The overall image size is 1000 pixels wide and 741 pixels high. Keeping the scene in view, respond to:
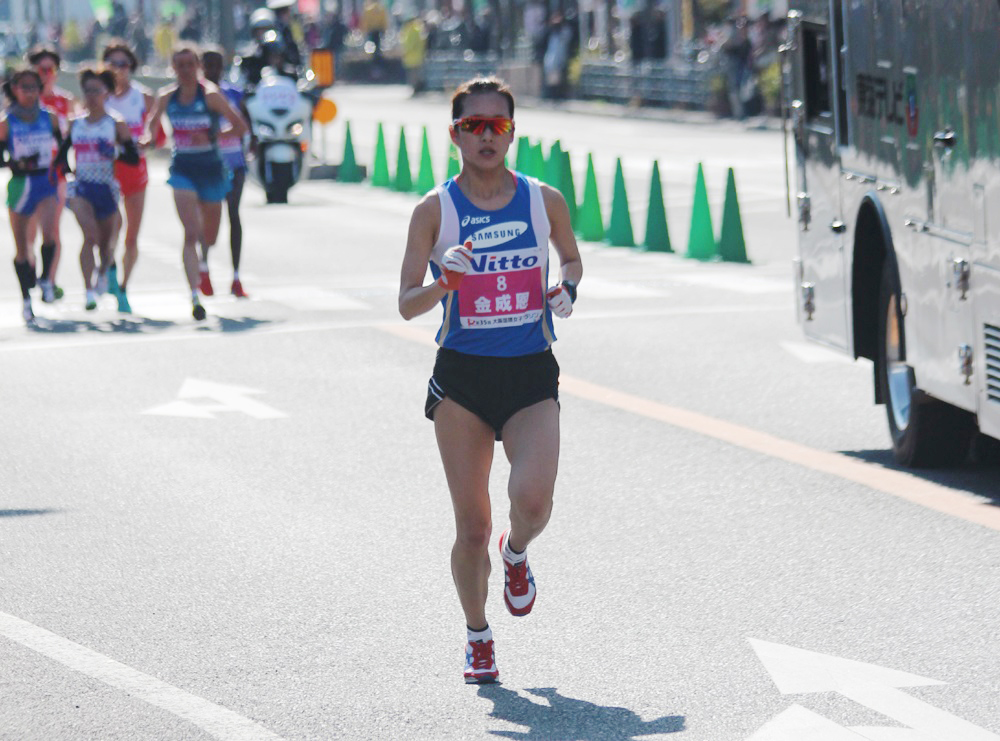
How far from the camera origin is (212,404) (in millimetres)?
12492

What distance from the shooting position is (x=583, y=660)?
6.73 meters

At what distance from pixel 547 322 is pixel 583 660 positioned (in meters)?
1.03

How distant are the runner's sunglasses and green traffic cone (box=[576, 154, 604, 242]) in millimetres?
16181

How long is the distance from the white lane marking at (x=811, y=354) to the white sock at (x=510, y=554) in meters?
7.42

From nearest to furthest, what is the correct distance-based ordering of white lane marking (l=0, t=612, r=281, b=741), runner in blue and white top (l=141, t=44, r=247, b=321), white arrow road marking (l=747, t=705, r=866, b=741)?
white arrow road marking (l=747, t=705, r=866, b=741) → white lane marking (l=0, t=612, r=281, b=741) → runner in blue and white top (l=141, t=44, r=247, b=321)

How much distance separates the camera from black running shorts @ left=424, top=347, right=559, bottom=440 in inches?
255

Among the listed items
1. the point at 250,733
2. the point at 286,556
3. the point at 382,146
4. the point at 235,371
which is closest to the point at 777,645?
the point at 250,733

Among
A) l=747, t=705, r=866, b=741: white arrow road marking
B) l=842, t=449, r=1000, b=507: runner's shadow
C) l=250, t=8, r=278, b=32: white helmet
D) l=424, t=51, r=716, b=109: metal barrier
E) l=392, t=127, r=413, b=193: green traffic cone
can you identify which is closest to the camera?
l=747, t=705, r=866, b=741: white arrow road marking

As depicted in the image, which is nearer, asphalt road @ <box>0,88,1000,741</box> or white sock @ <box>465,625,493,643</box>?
asphalt road @ <box>0,88,1000,741</box>

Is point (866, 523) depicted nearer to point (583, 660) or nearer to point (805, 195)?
point (583, 660)

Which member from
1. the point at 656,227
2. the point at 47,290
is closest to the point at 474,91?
the point at 47,290

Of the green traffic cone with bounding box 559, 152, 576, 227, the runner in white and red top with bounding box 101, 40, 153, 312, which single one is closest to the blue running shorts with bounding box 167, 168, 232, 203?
the runner in white and red top with bounding box 101, 40, 153, 312

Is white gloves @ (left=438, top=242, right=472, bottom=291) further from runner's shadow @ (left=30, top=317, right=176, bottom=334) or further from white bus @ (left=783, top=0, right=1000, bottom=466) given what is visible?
runner's shadow @ (left=30, top=317, right=176, bottom=334)

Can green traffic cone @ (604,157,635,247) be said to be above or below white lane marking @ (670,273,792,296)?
above
